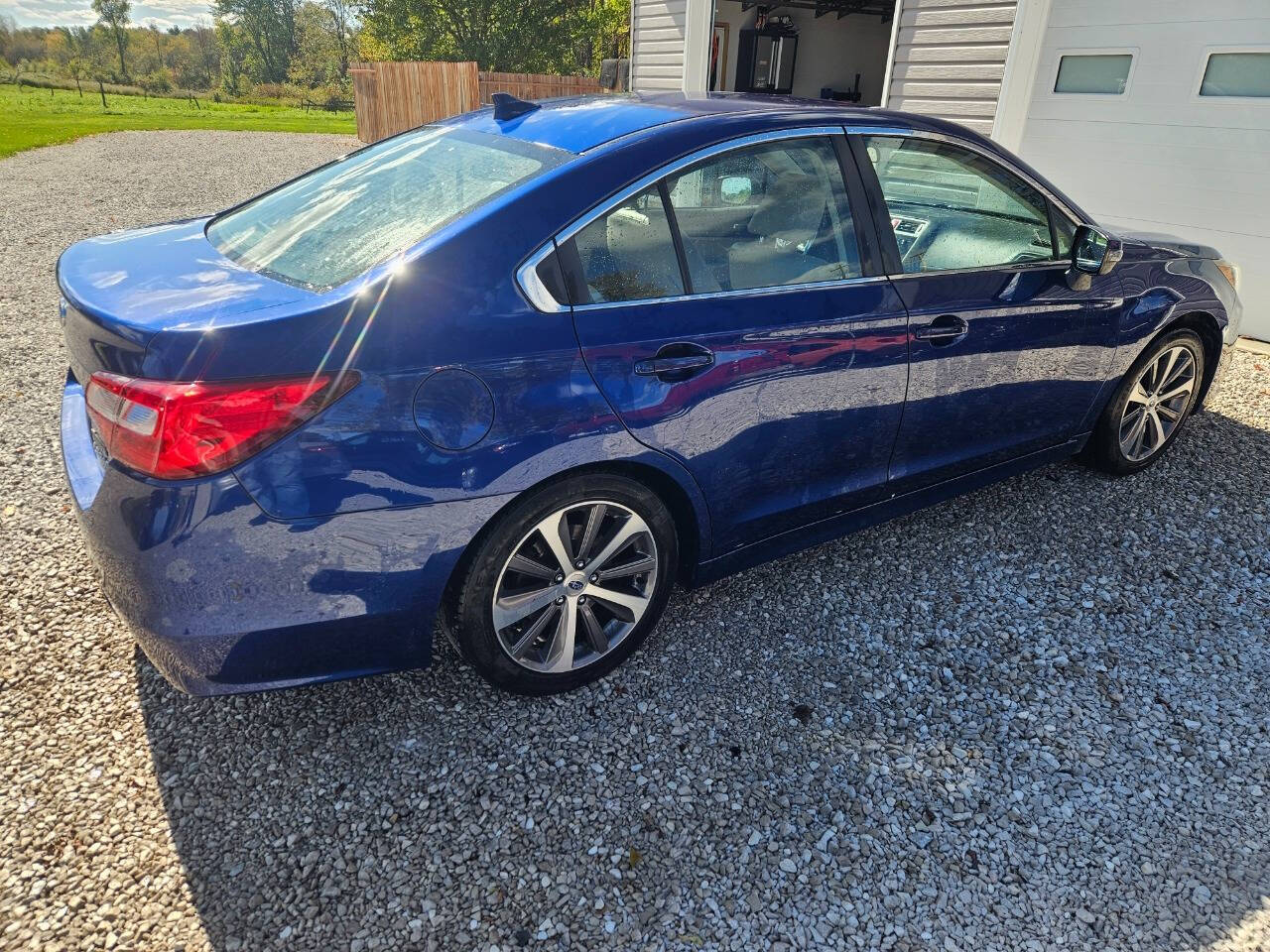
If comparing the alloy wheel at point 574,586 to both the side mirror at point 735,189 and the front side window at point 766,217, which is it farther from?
the side mirror at point 735,189

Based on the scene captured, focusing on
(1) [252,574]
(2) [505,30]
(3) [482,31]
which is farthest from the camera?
(3) [482,31]

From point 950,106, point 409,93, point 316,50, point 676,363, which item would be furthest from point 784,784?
point 316,50

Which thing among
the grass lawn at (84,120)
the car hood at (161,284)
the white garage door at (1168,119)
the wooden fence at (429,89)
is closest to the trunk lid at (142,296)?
the car hood at (161,284)

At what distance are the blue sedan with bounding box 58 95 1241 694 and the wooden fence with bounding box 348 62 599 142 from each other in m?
14.7

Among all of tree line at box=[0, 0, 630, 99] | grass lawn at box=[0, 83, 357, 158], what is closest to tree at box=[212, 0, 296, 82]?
tree line at box=[0, 0, 630, 99]

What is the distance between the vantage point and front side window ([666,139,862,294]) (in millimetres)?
2467

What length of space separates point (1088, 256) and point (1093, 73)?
4.69 m

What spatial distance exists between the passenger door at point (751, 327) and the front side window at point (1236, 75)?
16.8 ft

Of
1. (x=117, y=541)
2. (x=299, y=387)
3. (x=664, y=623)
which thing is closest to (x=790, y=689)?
(x=664, y=623)

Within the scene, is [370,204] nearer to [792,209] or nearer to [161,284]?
[161,284]

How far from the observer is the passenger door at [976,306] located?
288cm

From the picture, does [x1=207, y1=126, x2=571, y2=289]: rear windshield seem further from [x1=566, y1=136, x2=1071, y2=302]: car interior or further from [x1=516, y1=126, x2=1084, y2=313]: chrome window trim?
[x1=566, y1=136, x2=1071, y2=302]: car interior

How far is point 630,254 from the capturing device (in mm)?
2330

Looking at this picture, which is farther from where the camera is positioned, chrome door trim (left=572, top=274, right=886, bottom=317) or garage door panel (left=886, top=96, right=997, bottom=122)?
garage door panel (left=886, top=96, right=997, bottom=122)
